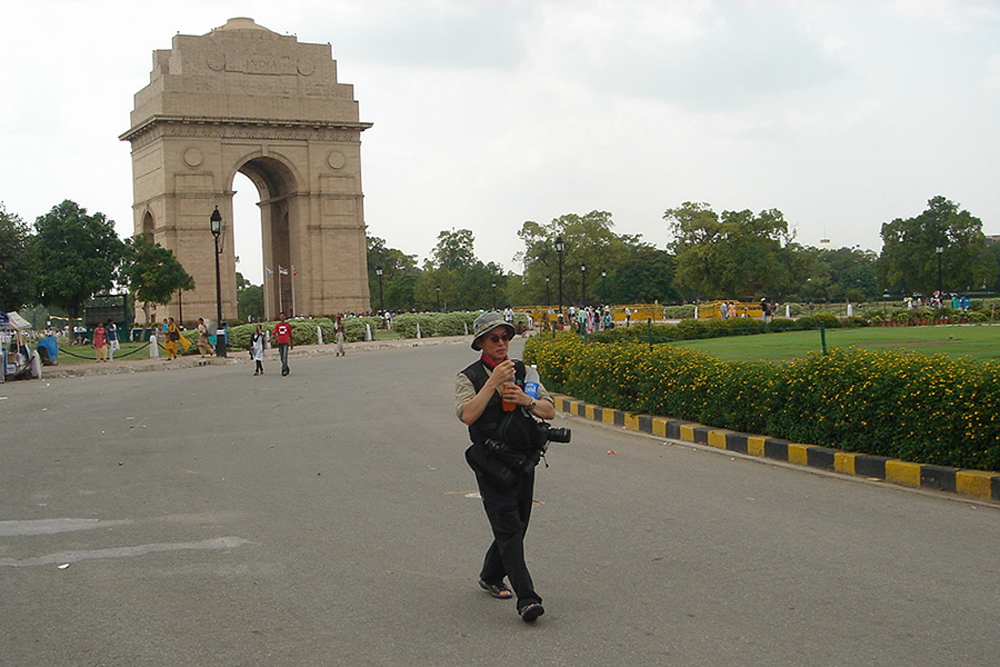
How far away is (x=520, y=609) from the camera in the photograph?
5000 mm

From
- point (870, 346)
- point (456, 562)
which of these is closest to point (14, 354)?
point (870, 346)

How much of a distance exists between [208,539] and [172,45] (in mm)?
54163

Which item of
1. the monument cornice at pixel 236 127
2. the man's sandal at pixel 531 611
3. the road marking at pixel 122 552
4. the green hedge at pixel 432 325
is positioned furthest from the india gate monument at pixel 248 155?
the man's sandal at pixel 531 611

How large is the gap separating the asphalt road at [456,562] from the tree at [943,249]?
72.3 meters

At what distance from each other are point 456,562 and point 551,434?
57.4 inches

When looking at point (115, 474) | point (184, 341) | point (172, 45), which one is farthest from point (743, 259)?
point (115, 474)

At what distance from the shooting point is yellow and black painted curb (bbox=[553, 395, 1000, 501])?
8.12 meters

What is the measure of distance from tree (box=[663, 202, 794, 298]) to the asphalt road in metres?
72.4

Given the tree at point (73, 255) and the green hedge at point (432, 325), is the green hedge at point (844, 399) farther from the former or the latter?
the tree at point (73, 255)

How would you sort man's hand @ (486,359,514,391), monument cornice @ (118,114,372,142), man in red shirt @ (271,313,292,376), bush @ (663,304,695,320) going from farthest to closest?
1. bush @ (663,304,695,320)
2. monument cornice @ (118,114,372,142)
3. man in red shirt @ (271,313,292,376)
4. man's hand @ (486,359,514,391)

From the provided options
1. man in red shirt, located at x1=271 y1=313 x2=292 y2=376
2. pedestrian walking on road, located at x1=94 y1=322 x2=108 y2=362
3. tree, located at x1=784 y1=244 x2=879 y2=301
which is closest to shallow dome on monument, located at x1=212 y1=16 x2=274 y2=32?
pedestrian walking on road, located at x1=94 y1=322 x2=108 y2=362

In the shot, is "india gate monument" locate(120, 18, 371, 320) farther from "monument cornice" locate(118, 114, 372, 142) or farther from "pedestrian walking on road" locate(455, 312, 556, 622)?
"pedestrian walking on road" locate(455, 312, 556, 622)

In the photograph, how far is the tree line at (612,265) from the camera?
4984 cm

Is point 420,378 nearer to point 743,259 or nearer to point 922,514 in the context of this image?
point 922,514
